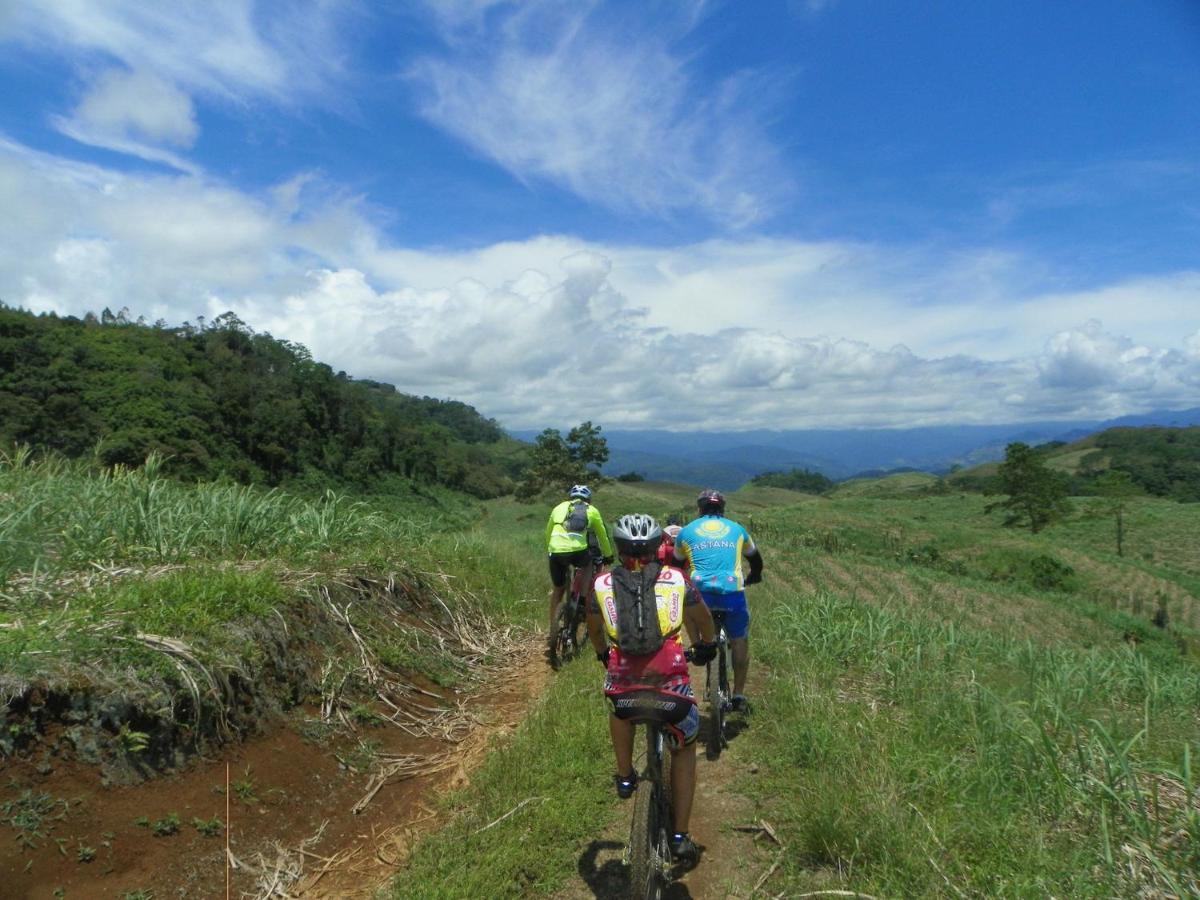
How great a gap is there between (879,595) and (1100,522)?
4726 centimetres

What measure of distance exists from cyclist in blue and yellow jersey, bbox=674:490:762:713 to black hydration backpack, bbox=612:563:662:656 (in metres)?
2.12

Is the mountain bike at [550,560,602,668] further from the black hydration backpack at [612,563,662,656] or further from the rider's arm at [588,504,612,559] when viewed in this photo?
the black hydration backpack at [612,563,662,656]

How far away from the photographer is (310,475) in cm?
4838

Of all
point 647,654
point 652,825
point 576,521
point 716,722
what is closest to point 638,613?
point 647,654

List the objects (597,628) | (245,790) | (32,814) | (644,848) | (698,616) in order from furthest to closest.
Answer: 1. (245,790)
2. (698,616)
3. (597,628)
4. (32,814)
5. (644,848)

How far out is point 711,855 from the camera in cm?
424

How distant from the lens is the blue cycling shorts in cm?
570

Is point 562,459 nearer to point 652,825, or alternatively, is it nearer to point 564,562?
point 564,562

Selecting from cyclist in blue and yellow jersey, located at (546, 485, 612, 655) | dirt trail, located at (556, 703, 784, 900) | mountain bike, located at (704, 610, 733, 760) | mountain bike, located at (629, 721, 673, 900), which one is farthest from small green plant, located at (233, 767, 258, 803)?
cyclist in blue and yellow jersey, located at (546, 485, 612, 655)

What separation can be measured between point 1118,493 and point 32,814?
91913 mm

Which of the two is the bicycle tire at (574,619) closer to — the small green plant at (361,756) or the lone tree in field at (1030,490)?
the small green plant at (361,756)

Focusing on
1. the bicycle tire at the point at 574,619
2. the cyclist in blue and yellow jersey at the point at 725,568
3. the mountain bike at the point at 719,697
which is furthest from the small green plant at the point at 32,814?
the bicycle tire at the point at 574,619

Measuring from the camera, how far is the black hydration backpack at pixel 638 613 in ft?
11.7

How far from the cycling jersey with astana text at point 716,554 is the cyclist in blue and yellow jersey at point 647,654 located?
1.74 metres
